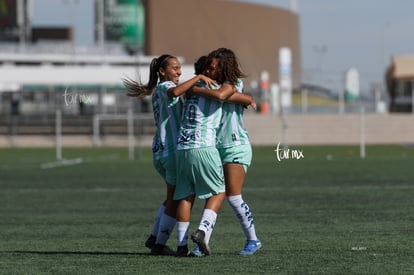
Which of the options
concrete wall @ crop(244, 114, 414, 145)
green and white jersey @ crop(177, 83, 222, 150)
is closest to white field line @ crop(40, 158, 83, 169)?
concrete wall @ crop(244, 114, 414, 145)

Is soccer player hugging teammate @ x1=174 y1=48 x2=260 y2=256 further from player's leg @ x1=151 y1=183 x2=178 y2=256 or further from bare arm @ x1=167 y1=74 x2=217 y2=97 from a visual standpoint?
player's leg @ x1=151 y1=183 x2=178 y2=256

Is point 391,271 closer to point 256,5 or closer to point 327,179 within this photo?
point 327,179

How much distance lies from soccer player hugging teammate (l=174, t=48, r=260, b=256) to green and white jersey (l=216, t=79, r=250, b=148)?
31 mm

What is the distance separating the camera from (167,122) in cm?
1105

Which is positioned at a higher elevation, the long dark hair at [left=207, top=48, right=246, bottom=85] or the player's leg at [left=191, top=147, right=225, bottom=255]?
the long dark hair at [left=207, top=48, right=246, bottom=85]

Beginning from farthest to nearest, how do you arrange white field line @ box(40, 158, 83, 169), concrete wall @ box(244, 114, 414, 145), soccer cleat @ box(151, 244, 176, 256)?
concrete wall @ box(244, 114, 414, 145) → white field line @ box(40, 158, 83, 169) → soccer cleat @ box(151, 244, 176, 256)

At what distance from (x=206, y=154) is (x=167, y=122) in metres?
0.62

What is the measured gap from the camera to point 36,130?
55688 millimetres

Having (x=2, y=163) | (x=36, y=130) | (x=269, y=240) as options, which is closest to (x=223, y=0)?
(x=36, y=130)

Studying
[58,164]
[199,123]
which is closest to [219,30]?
[58,164]

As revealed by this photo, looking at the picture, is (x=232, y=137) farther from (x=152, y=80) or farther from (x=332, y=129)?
(x=332, y=129)

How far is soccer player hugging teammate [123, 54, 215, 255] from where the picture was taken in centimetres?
1098

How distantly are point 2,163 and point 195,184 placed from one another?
83.0 feet

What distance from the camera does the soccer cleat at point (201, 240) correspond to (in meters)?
10.5
